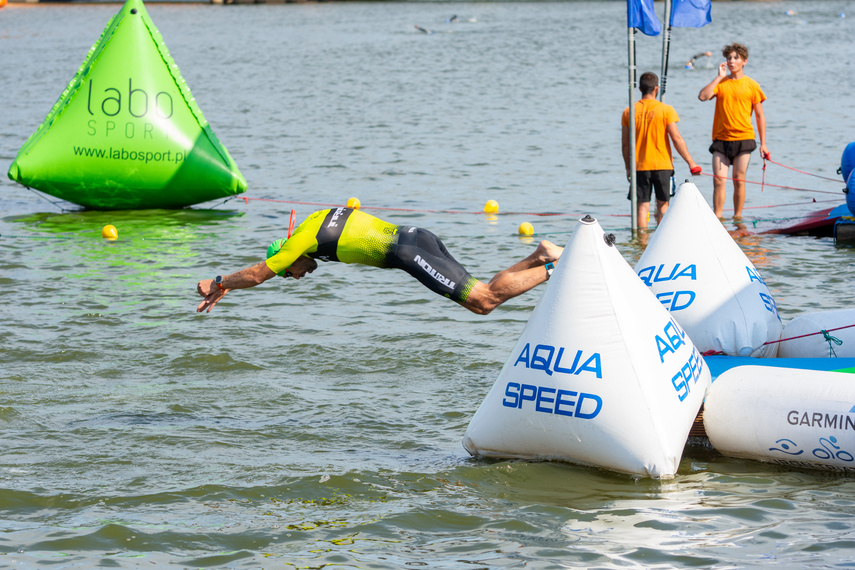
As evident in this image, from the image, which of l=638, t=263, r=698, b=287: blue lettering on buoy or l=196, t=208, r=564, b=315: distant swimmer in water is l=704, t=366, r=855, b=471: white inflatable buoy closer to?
l=638, t=263, r=698, b=287: blue lettering on buoy

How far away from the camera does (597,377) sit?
572 cm

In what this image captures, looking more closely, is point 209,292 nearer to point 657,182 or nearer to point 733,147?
point 657,182

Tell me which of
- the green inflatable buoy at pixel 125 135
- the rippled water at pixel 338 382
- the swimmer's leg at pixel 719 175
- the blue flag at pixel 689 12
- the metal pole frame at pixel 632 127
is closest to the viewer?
A: the rippled water at pixel 338 382

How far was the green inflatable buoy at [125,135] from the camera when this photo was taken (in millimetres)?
13641

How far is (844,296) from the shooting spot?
9805 millimetres

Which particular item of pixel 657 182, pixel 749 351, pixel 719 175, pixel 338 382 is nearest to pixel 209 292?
pixel 338 382

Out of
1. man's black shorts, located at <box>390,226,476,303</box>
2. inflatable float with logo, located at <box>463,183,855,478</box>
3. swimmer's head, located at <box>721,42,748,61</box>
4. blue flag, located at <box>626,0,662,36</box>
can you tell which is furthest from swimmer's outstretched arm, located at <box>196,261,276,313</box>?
swimmer's head, located at <box>721,42,748,61</box>

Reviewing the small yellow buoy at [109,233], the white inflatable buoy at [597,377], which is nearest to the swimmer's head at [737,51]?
the white inflatable buoy at [597,377]

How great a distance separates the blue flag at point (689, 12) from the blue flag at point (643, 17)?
1.00 m

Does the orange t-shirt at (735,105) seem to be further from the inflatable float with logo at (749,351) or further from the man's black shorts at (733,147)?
the inflatable float with logo at (749,351)

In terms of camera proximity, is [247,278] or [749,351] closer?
[247,278]

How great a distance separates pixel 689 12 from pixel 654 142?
180 cm

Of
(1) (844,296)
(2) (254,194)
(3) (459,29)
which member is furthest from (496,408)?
(3) (459,29)

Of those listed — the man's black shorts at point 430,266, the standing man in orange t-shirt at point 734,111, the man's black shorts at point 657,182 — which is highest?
→ the standing man in orange t-shirt at point 734,111
